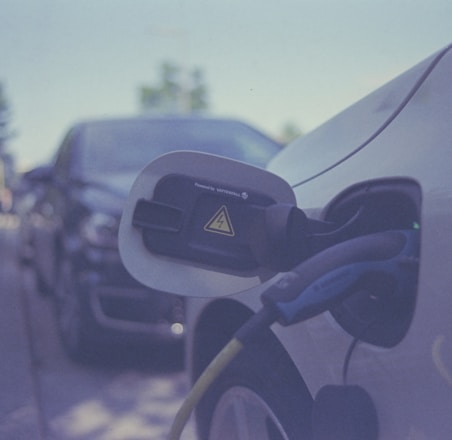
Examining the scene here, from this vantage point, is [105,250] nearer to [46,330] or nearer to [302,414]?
[46,330]

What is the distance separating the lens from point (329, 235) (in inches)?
74.3

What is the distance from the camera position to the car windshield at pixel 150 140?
5.38m

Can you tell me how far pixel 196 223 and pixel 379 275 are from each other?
0.43 metres

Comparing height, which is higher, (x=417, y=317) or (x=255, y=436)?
Answer: (x=417, y=317)

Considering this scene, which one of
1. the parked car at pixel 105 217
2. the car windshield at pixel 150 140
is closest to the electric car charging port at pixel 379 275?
the parked car at pixel 105 217

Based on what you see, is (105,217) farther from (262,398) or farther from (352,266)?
(352,266)

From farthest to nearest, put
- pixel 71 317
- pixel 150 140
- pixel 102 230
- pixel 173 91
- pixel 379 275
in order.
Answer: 1. pixel 173 91
2. pixel 150 140
3. pixel 71 317
4. pixel 102 230
5. pixel 379 275

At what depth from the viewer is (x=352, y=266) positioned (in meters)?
1.73

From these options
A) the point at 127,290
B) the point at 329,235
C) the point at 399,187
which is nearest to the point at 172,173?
the point at 329,235

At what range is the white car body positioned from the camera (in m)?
1.56

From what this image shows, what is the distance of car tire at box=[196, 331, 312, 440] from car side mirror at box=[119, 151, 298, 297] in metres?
0.29

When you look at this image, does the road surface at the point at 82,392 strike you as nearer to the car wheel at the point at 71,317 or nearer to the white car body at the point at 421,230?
the car wheel at the point at 71,317

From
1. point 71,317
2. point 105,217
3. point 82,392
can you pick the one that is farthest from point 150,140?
point 82,392

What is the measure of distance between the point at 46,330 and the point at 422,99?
4.93 metres
